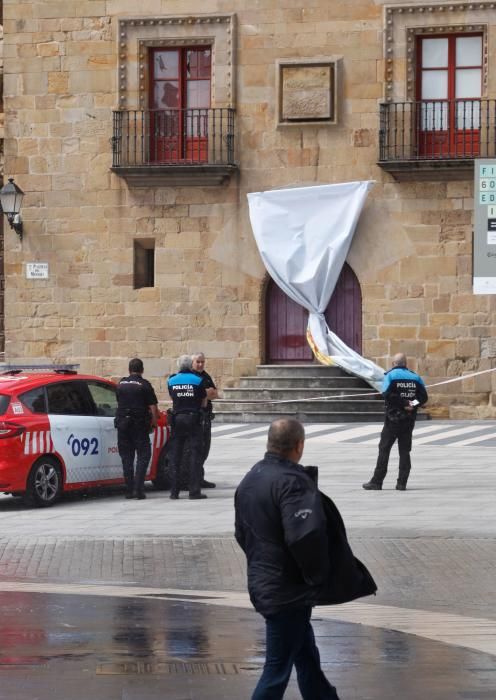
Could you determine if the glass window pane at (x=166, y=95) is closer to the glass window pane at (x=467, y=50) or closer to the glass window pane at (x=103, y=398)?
the glass window pane at (x=467, y=50)

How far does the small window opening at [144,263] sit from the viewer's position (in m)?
31.5

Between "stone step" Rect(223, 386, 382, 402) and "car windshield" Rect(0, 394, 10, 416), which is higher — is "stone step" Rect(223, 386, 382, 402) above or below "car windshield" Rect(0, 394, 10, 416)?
below

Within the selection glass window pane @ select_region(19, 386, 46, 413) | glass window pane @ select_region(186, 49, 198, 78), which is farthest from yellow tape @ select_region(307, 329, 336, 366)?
glass window pane @ select_region(19, 386, 46, 413)

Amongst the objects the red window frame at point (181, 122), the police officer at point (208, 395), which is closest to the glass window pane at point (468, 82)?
the red window frame at point (181, 122)

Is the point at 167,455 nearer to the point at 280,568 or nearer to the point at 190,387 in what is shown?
the point at 190,387

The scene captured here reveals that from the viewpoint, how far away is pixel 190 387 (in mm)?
18188

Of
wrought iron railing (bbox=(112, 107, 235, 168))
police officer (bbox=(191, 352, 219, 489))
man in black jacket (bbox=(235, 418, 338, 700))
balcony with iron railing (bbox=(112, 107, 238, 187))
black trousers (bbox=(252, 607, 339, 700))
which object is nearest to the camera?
man in black jacket (bbox=(235, 418, 338, 700))

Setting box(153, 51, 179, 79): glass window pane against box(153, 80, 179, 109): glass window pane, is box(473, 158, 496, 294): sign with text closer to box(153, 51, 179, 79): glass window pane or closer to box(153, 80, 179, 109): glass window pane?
box(153, 80, 179, 109): glass window pane

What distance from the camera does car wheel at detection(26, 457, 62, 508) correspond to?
17.3 m

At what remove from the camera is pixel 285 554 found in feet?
21.9

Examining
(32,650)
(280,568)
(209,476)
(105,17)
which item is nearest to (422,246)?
(105,17)

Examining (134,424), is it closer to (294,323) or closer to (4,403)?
(4,403)

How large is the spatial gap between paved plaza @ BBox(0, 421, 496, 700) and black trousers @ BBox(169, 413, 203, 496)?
1.16ft

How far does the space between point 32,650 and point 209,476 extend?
11654 mm
